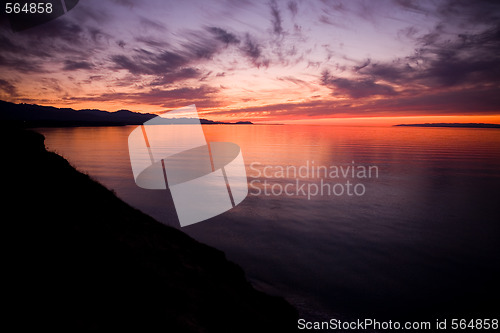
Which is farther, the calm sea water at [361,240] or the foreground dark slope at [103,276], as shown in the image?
the calm sea water at [361,240]

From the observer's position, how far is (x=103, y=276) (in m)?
3.97

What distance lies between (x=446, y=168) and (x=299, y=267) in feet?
97.7

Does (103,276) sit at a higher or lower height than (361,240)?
higher

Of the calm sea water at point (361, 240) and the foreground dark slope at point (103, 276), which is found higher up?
the foreground dark slope at point (103, 276)

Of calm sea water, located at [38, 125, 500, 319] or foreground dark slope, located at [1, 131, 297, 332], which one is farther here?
calm sea water, located at [38, 125, 500, 319]

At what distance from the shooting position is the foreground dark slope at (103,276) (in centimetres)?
317

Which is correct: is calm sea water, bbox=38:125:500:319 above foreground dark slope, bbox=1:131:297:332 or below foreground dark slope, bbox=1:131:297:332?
below

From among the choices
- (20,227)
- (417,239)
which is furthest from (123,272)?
(417,239)

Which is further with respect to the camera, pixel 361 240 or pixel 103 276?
pixel 361 240

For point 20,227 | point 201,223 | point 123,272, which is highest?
Result: point 20,227

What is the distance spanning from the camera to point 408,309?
7508 millimetres

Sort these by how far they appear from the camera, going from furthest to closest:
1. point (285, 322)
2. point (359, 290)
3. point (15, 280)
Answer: point (359, 290) < point (285, 322) < point (15, 280)

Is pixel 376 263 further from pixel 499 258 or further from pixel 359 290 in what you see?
pixel 499 258

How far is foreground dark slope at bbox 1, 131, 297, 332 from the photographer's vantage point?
125 inches
